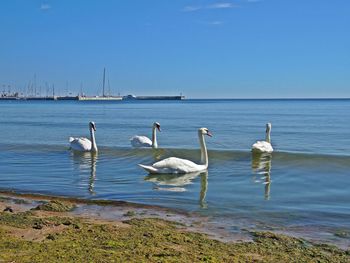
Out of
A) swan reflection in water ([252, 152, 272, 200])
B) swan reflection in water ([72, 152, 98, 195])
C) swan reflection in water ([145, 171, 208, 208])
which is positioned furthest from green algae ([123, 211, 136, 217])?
swan reflection in water ([252, 152, 272, 200])

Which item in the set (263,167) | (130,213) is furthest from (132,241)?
(263,167)

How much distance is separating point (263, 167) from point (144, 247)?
438 inches

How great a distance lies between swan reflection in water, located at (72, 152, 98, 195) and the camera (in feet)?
45.7

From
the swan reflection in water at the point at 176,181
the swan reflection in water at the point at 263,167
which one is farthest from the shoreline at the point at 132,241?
the swan reflection in water at the point at 263,167

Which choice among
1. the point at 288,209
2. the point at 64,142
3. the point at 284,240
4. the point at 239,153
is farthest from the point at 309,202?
the point at 64,142

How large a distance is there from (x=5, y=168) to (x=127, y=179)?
4804mm

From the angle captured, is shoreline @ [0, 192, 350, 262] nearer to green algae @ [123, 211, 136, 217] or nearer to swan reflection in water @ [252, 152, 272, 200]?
green algae @ [123, 211, 136, 217]

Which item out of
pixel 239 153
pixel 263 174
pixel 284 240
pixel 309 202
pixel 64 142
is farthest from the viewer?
pixel 64 142

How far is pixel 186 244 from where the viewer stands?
23.0ft

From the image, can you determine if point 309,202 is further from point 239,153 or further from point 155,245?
point 239,153

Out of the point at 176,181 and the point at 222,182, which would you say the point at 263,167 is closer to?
the point at 222,182

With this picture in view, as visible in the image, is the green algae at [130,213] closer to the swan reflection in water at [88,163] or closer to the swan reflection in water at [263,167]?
the swan reflection in water at [88,163]

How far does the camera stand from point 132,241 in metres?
7.00

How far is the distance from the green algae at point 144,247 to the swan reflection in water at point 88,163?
452 cm
